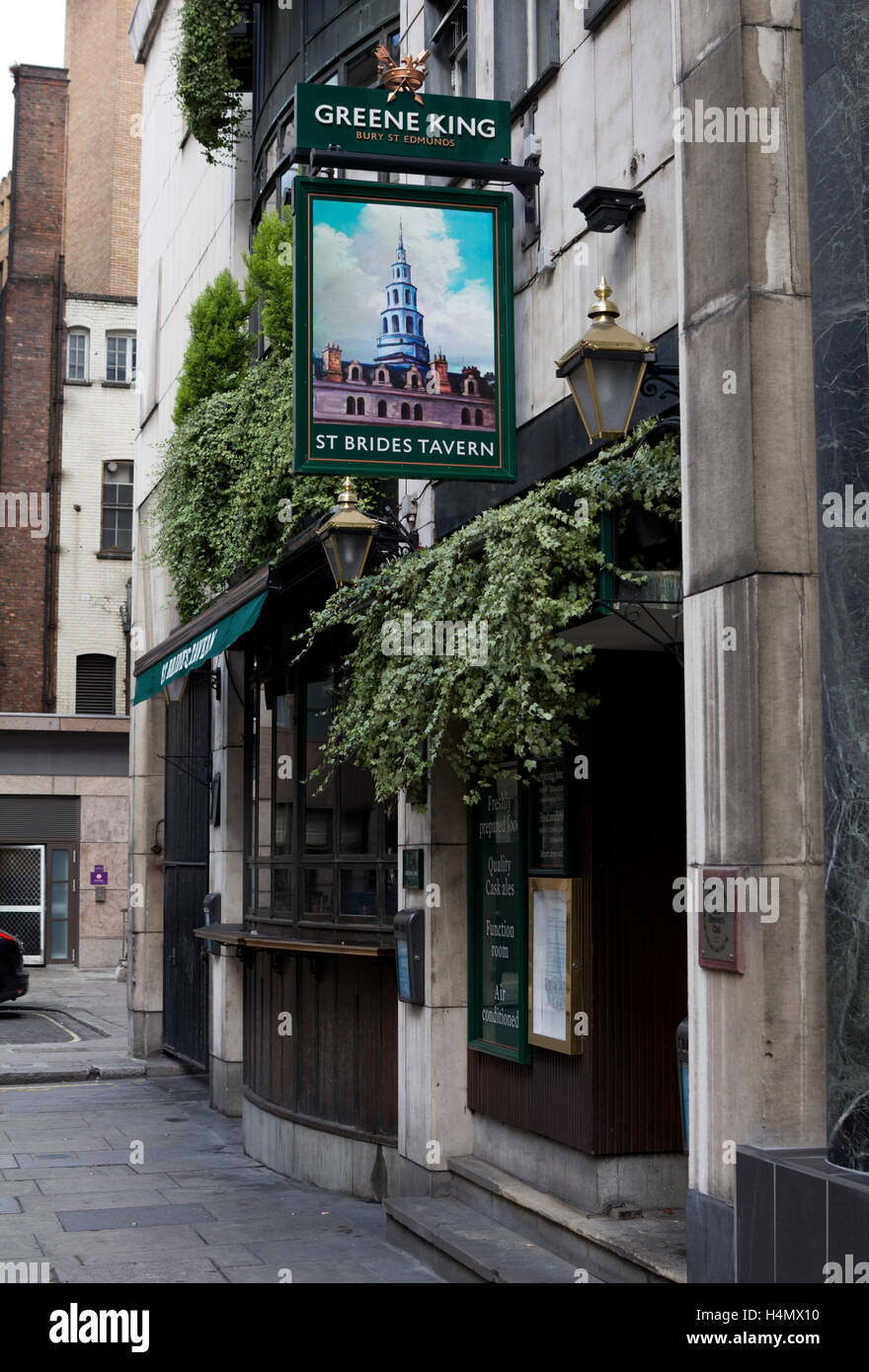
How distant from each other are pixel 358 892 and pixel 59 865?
2382 cm

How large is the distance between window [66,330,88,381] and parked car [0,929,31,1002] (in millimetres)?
17830

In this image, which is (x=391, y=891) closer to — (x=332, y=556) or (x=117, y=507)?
(x=332, y=556)

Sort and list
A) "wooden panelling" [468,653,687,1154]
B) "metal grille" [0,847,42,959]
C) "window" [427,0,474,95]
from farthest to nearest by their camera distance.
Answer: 1. "metal grille" [0,847,42,959]
2. "window" [427,0,474,95]
3. "wooden panelling" [468,653,687,1154]

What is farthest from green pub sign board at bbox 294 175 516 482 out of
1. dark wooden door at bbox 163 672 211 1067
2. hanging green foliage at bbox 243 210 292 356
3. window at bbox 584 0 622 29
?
dark wooden door at bbox 163 672 211 1067

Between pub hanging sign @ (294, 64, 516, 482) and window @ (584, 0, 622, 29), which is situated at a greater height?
window @ (584, 0, 622, 29)

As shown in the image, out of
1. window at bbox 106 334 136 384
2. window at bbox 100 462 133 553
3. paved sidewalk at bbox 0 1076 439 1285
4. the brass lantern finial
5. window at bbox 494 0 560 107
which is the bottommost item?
paved sidewalk at bbox 0 1076 439 1285

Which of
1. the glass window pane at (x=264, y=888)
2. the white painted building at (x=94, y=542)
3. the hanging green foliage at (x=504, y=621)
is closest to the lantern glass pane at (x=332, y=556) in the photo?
the hanging green foliage at (x=504, y=621)

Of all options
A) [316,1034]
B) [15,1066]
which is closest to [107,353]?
[15,1066]

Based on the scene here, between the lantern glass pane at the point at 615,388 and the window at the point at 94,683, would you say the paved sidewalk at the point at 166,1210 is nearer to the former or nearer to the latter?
the lantern glass pane at the point at 615,388

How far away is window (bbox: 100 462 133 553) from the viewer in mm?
36594

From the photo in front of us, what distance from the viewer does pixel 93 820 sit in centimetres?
3409

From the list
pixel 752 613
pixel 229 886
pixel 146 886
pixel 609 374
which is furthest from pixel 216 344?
pixel 752 613

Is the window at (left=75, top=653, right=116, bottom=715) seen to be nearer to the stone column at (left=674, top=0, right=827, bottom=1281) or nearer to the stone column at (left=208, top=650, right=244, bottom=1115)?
the stone column at (left=208, top=650, right=244, bottom=1115)

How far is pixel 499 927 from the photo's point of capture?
951 centimetres
